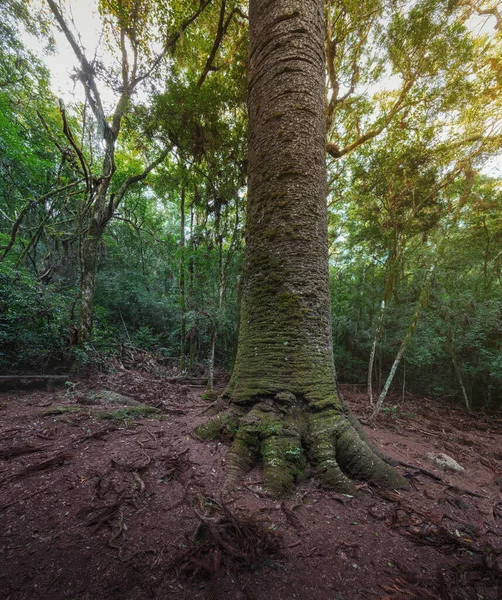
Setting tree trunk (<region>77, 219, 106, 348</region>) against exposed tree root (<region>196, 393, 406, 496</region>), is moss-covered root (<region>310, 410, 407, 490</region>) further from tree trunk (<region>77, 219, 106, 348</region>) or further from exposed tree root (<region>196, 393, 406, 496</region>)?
tree trunk (<region>77, 219, 106, 348</region>)

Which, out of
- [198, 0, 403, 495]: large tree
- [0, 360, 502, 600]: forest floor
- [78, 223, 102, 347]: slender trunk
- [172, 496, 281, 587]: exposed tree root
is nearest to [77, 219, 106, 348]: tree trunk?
[78, 223, 102, 347]: slender trunk

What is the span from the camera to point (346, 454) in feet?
7.12

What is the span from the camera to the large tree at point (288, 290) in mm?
2166

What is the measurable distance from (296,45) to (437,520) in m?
4.79

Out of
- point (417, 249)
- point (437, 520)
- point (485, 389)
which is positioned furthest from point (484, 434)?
point (437, 520)

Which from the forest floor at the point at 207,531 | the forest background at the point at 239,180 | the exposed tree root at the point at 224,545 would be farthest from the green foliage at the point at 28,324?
the exposed tree root at the point at 224,545

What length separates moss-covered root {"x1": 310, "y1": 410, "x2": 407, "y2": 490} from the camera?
6.97 feet

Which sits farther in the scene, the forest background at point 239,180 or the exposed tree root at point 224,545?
the forest background at point 239,180

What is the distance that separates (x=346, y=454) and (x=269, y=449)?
71 centimetres

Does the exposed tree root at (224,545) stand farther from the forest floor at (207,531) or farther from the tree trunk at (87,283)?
the tree trunk at (87,283)

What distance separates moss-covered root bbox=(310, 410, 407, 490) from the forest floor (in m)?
0.12

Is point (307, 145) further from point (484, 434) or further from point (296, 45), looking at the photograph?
point (484, 434)

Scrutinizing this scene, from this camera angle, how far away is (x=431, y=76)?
5.63 metres

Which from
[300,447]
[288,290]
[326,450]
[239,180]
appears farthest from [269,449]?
[239,180]
